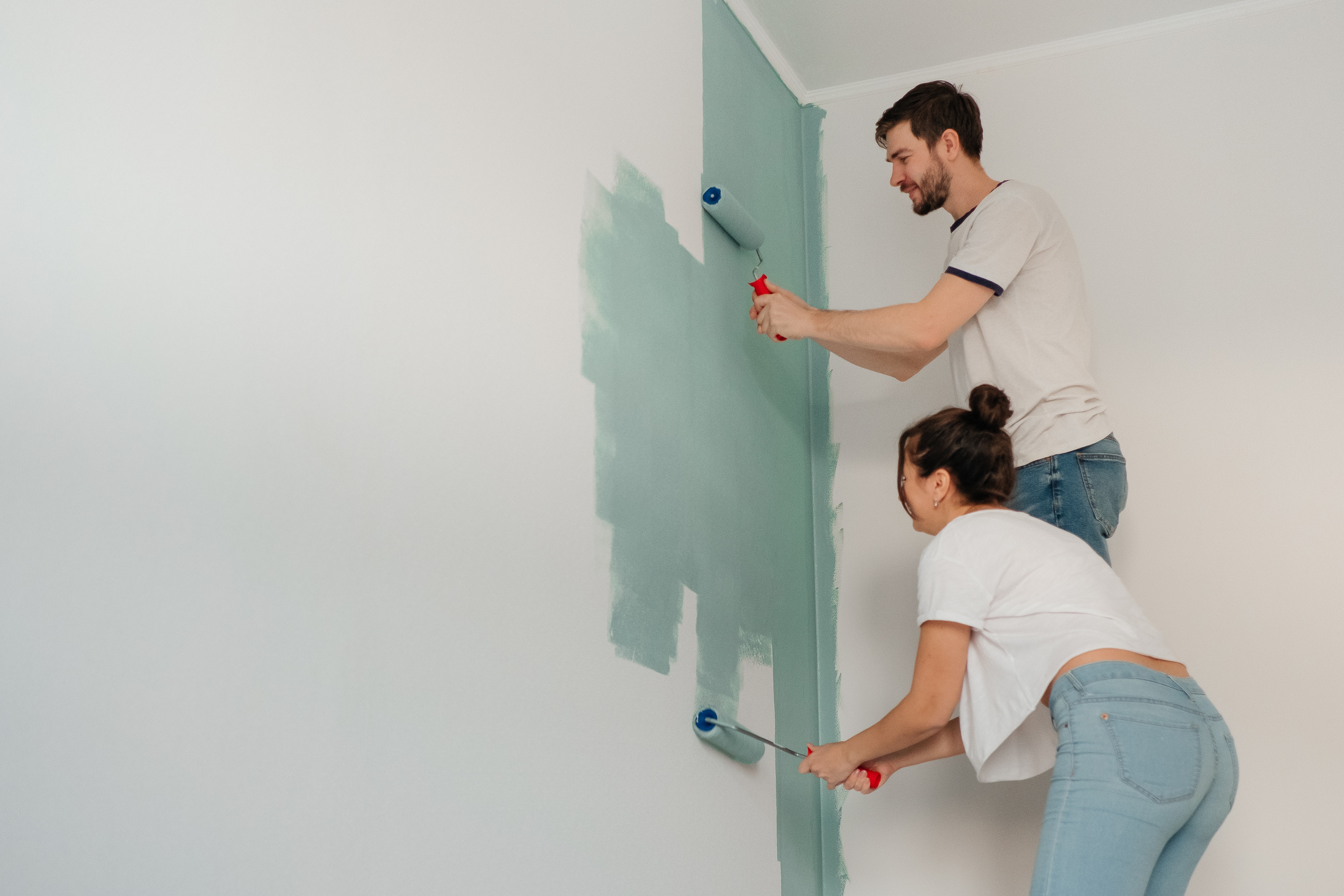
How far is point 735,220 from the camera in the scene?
2029 millimetres

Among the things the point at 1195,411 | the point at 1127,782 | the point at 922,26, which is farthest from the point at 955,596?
the point at 922,26

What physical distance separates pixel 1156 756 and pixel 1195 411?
116 centimetres

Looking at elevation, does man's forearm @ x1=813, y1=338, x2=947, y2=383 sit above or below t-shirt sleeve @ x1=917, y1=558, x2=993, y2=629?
above

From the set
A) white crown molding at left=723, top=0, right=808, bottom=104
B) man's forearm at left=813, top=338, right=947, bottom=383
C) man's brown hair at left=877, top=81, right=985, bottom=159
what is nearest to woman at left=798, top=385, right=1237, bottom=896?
man's forearm at left=813, top=338, right=947, bottom=383

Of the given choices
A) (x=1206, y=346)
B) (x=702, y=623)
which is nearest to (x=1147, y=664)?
(x=702, y=623)

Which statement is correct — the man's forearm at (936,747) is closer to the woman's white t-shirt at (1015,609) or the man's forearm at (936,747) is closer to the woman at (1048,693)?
the woman at (1048,693)

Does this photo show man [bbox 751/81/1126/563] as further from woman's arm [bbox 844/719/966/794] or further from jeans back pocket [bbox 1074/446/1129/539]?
woman's arm [bbox 844/719/966/794]

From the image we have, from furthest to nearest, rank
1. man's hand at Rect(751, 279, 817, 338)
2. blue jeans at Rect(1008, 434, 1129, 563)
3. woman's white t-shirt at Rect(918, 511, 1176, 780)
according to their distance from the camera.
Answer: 1. man's hand at Rect(751, 279, 817, 338)
2. blue jeans at Rect(1008, 434, 1129, 563)
3. woman's white t-shirt at Rect(918, 511, 1176, 780)

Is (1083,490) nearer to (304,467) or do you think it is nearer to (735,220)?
(735,220)

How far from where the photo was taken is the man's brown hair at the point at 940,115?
195 centimetres

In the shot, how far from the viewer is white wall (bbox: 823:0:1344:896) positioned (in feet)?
6.65

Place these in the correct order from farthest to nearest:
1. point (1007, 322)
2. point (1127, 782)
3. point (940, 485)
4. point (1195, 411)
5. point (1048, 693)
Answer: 1. point (1195, 411)
2. point (1007, 322)
3. point (940, 485)
4. point (1048, 693)
5. point (1127, 782)

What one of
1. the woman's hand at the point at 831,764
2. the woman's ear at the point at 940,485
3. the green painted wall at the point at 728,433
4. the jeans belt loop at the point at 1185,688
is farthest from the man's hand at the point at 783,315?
the jeans belt loop at the point at 1185,688

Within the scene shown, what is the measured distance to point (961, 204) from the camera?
1961 millimetres
